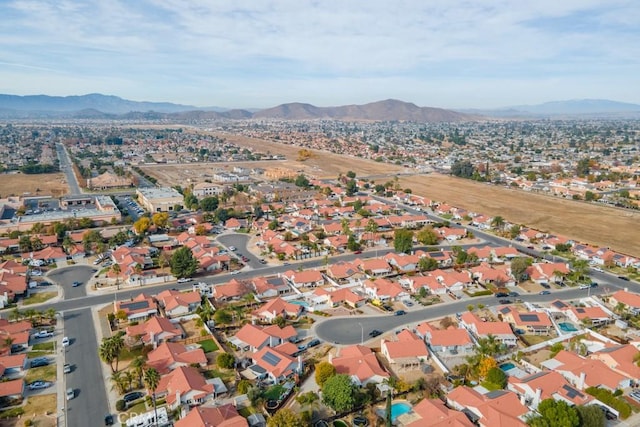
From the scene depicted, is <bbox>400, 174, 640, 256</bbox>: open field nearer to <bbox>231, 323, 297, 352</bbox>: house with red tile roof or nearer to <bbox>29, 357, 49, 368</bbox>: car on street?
<bbox>231, 323, 297, 352</bbox>: house with red tile roof

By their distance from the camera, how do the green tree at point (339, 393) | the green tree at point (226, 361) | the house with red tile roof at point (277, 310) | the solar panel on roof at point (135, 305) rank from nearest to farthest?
the green tree at point (339, 393) < the green tree at point (226, 361) < the house with red tile roof at point (277, 310) < the solar panel on roof at point (135, 305)

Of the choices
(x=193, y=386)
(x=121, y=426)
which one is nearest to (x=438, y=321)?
(x=193, y=386)

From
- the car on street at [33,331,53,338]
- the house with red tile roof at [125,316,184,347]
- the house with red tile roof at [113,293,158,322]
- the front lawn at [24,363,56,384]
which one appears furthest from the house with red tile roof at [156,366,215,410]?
the car on street at [33,331,53,338]

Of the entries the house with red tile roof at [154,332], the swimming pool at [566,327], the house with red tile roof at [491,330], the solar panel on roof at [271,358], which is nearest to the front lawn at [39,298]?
the house with red tile roof at [154,332]

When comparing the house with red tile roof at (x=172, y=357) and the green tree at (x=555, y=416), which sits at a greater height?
the green tree at (x=555, y=416)

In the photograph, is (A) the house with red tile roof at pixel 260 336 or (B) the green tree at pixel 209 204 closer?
(A) the house with red tile roof at pixel 260 336

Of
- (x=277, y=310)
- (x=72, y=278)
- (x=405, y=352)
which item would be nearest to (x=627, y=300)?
(x=405, y=352)

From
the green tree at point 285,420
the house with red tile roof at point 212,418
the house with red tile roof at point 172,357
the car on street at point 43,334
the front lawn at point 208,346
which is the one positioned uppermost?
the green tree at point 285,420

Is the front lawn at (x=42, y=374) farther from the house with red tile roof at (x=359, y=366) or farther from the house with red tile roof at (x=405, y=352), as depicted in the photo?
the house with red tile roof at (x=405, y=352)
